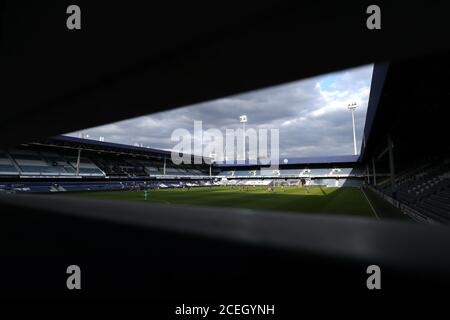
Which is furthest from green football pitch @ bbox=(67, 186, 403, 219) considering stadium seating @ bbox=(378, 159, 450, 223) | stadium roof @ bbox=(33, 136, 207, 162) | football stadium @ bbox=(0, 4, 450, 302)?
stadium roof @ bbox=(33, 136, 207, 162)

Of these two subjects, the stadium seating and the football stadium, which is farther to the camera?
the stadium seating

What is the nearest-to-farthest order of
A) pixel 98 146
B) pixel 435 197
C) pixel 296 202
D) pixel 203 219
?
pixel 203 219
pixel 435 197
pixel 296 202
pixel 98 146

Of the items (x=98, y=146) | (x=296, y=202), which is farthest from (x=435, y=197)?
(x=98, y=146)

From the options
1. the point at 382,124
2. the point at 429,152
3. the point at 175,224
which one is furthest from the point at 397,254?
Result: the point at 429,152

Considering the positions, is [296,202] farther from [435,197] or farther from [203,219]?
[203,219]

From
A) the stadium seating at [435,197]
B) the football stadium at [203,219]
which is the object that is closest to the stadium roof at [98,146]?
the football stadium at [203,219]

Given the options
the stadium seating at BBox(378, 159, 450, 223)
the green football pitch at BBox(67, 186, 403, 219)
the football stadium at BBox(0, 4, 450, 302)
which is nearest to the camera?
the football stadium at BBox(0, 4, 450, 302)

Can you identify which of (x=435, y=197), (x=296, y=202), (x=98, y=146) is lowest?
(x=296, y=202)

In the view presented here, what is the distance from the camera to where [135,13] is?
10.7 feet

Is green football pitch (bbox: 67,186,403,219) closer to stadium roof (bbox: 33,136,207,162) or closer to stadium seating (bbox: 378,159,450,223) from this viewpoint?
stadium seating (bbox: 378,159,450,223)

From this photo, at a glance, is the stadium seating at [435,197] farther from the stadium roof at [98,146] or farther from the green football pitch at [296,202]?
the stadium roof at [98,146]

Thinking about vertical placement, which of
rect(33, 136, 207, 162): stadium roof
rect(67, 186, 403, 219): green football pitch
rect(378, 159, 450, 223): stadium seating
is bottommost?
rect(67, 186, 403, 219): green football pitch

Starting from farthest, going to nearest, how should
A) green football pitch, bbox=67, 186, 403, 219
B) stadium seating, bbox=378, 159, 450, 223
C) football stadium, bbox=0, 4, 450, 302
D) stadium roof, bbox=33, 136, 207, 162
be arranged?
stadium roof, bbox=33, 136, 207, 162 < green football pitch, bbox=67, 186, 403, 219 < stadium seating, bbox=378, 159, 450, 223 < football stadium, bbox=0, 4, 450, 302
